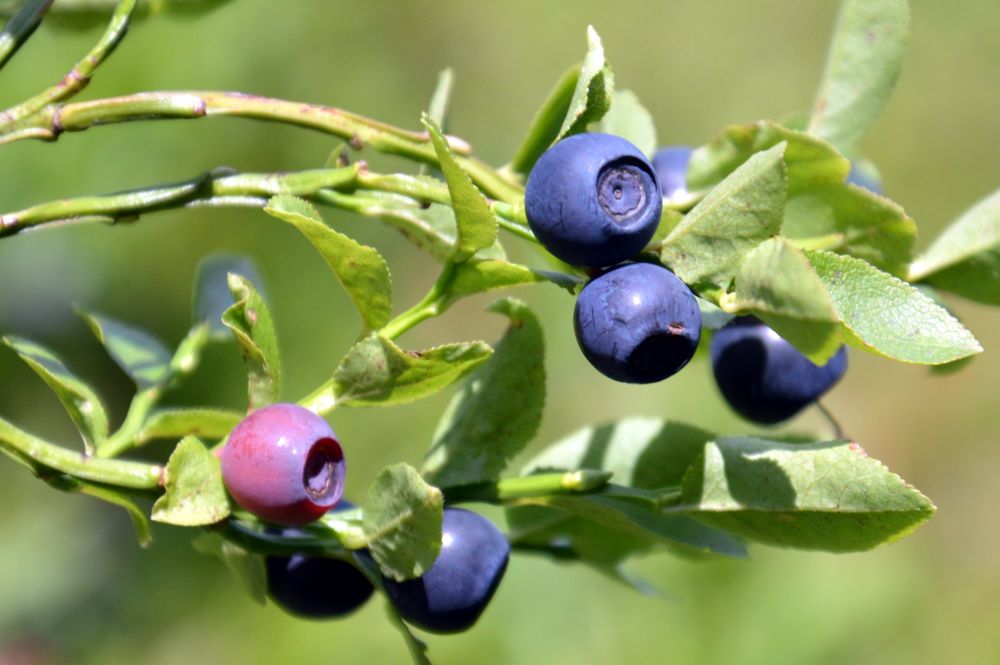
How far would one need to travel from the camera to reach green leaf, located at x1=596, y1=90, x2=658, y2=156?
1085 millimetres

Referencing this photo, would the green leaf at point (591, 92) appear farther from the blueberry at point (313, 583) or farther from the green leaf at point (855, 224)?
the blueberry at point (313, 583)

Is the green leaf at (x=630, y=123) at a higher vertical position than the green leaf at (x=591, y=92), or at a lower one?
lower

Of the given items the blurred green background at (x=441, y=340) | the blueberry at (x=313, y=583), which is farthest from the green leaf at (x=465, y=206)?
the blurred green background at (x=441, y=340)

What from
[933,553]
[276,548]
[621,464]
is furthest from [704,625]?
→ [276,548]

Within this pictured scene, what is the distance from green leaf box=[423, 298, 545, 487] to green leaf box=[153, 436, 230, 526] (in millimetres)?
197

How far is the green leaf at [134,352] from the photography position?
107 centimetres

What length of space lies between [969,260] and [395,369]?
57 centimetres

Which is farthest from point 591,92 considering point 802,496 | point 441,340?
point 441,340

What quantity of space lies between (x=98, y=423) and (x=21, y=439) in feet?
0.26

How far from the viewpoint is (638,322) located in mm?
749

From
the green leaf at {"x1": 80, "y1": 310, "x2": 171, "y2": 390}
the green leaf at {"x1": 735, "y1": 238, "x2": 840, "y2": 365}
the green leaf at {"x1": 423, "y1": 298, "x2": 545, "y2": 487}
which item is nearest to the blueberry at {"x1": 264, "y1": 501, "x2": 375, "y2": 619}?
the green leaf at {"x1": 423, "y1": 298, "x2": 545, "y2": 487}

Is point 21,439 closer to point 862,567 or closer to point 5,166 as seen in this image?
point 5,166

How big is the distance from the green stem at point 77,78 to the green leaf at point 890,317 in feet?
1.90

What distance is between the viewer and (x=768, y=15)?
4.67 metres
